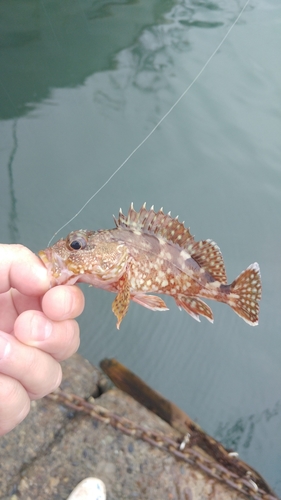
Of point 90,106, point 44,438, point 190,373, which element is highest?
point 90,106

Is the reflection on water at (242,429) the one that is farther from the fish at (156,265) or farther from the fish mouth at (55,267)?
the fish mouth at (55,267)

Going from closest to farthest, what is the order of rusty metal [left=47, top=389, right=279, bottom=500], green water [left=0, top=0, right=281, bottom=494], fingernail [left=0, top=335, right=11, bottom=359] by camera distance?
fingernail [left=0, top=335, right=11, bottom=359]
rusty metal [left=47, top=389, right=279, bottom=500]
green water [left=0, top=0, right=281, bottom=494]

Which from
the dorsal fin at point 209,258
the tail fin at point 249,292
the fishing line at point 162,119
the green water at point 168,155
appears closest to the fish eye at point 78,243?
the dorsal fin at point 209,258

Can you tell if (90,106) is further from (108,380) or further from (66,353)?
(66,353)

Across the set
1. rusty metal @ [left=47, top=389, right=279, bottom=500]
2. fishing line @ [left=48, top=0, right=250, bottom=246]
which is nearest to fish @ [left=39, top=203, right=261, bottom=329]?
rusty metal @ [left=47, top=389, right=279, bottom=500]

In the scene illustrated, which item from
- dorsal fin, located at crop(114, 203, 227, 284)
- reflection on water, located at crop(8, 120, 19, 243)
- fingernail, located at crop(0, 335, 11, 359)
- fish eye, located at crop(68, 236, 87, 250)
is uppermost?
dorsal fin, located at crop(114, 203, 227, 284)

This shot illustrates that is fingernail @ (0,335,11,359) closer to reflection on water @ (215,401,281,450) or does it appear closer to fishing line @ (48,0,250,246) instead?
fishing line @ (48,0,250,246)

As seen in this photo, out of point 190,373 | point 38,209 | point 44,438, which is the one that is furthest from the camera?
point 38,209

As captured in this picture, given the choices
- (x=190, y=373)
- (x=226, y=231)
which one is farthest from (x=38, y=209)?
(x=190, y=373)
